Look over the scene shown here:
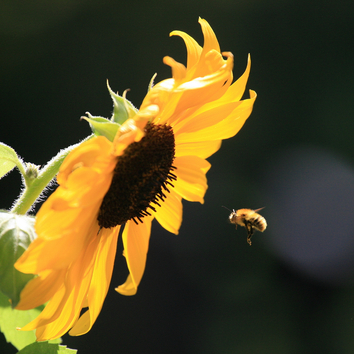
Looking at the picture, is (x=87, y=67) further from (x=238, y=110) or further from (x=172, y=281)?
(x=238, y=110)

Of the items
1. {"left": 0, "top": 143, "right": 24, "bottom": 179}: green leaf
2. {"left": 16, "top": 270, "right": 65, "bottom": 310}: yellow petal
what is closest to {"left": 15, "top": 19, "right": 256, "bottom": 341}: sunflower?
{"left": 16, "top": 270, "right": 65, "bottom": 310}: yellow petal

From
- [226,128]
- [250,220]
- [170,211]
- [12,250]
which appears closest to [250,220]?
[250,220]

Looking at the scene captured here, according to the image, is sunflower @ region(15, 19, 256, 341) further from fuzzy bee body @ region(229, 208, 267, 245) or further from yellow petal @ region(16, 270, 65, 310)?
fuzzy bee body @ region(229, 208, 267, 245)

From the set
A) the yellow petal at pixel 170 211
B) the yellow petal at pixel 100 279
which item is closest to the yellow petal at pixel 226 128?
the yellow petal at pixel 170 211

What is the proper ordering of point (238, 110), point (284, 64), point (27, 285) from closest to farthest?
1. point (27, 285)
2. point (238, 110)
3. point (284, 64)

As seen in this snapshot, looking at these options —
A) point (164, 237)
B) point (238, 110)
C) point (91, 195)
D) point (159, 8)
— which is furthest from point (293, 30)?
point (91, 195)

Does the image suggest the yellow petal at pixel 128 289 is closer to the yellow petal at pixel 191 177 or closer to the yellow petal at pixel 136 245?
the yellow petal at pixel 136 245

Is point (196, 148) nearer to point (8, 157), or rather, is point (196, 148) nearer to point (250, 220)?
point (8, 157)
